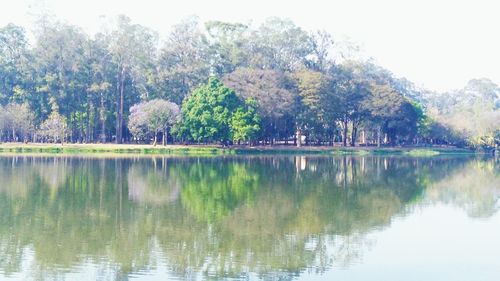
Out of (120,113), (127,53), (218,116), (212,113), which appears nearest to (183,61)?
(127,53)

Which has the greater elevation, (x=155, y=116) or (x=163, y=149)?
(x=155, y=116)

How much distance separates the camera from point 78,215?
68.7ft

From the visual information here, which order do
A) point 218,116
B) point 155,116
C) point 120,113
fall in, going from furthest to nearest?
point 120,113
point 155,116
point 218,116

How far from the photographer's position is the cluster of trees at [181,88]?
2586 inches

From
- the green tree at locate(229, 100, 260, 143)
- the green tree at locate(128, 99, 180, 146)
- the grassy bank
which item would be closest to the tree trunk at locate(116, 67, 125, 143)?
the grassy bank

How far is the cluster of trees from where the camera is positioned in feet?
216

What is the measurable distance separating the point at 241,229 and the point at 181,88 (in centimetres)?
5498

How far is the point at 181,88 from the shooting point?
7281 centimetres

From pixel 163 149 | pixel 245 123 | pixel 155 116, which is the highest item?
pixel 155 116

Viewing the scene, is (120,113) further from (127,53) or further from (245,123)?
(245,123)

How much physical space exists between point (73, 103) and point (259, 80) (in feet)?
67.2

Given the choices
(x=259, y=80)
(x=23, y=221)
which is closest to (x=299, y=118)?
(x=259, y=80)

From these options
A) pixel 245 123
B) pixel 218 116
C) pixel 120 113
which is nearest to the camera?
pixel 245 123

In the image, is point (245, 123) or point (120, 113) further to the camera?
point (120, 113)
